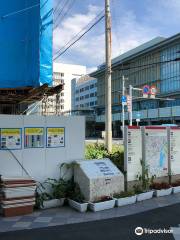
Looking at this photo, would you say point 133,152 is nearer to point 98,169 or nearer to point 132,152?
point 132,152

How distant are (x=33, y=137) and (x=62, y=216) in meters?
2.27

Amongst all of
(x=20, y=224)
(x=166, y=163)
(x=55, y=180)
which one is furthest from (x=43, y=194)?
(x=166, y=163)

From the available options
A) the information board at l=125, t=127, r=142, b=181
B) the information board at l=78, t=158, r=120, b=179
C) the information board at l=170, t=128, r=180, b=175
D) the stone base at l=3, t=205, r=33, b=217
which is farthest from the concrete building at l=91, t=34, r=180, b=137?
the stone base at l=3, t=205, r=33, b=217

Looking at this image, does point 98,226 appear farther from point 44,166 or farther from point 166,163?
point 166,163

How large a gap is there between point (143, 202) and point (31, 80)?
4782 millimetres

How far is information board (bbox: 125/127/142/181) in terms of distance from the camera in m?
10.4

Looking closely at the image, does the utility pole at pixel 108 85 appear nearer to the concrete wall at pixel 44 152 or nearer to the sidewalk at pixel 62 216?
the concrete wall at pixel 44 152

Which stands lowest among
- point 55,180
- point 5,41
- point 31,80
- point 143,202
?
point 143,202

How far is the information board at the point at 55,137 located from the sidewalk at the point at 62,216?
1.72 meters

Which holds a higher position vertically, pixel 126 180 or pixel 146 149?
pixel 146 149

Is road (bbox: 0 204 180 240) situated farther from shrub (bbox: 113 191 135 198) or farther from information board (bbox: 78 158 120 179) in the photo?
information board (bbox: 78 158 120 179)

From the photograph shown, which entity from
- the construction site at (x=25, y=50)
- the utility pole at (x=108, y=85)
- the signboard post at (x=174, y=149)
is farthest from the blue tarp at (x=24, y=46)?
the signboard post at (x=174, y=149)

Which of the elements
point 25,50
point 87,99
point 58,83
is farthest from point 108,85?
point 87,99

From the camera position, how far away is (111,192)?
9398 millimetres
